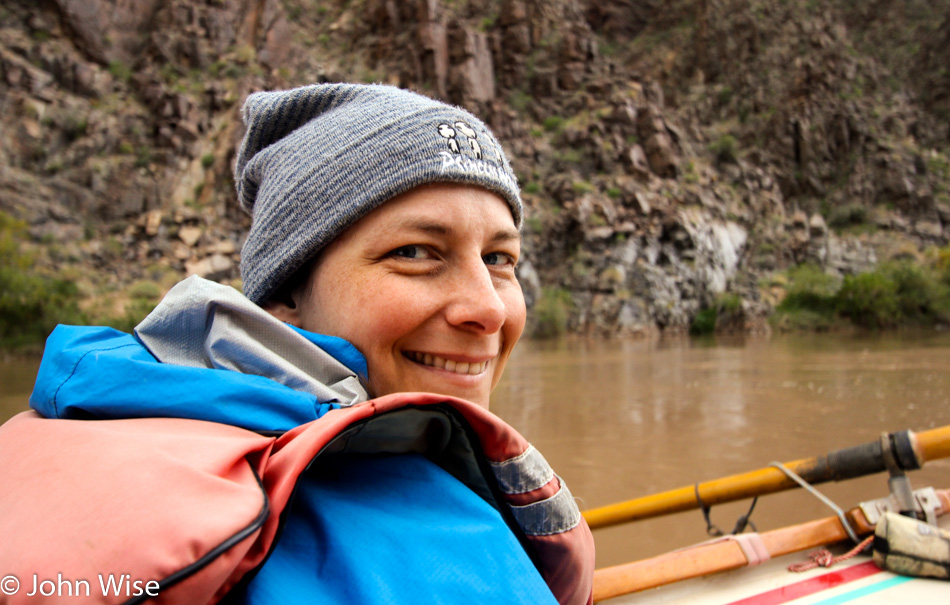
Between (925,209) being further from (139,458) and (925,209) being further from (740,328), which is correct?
(139,458)

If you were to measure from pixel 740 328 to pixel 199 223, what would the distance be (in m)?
24.7

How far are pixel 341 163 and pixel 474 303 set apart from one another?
0.35 meters

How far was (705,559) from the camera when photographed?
2000mm

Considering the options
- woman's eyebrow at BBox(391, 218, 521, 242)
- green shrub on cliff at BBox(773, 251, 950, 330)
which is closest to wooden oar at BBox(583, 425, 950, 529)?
woman's eyebrow at BBox(391, 218, 521, 242)

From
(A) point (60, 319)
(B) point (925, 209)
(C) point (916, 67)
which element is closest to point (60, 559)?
(A) point (60, 319)

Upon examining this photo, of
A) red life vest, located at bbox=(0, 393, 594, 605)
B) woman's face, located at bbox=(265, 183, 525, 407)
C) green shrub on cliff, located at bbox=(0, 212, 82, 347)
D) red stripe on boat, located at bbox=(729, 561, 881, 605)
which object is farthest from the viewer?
green shrub on cliff, located at bbox=(0, 212, 82, 347)

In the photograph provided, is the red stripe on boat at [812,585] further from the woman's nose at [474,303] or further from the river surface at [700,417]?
the woman's nose at [474,303]

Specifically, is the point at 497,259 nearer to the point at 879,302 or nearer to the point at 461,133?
the point at 461,133

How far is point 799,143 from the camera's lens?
4109 cm

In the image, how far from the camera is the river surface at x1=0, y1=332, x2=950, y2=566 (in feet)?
14.3

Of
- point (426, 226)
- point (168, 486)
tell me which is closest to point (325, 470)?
point (168, 486)

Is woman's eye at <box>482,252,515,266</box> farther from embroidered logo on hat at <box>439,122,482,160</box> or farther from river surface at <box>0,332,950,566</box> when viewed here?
river surface at <box>0,332,950,566</box>

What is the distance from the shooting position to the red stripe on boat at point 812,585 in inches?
72.6

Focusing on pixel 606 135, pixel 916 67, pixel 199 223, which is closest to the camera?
pixel 199 223
